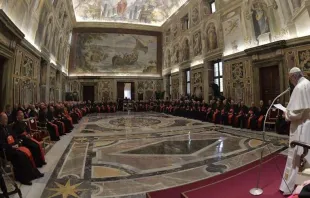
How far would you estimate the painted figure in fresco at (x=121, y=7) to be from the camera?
23.0 m

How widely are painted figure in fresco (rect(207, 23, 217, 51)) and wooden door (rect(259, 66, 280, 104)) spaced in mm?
4668

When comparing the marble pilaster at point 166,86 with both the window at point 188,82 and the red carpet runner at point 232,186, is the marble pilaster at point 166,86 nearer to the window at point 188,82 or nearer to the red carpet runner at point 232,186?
the window at point 188,82

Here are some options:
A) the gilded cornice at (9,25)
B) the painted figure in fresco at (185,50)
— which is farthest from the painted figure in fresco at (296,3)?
the gilded cornice at (9,25)

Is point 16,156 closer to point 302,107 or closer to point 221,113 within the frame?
point 302,107

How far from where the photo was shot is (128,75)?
25.0 m

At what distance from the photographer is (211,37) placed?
1531 cm

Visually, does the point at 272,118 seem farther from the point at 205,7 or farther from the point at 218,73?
the point at 205,7

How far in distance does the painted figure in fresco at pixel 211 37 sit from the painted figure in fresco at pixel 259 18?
12.4ft

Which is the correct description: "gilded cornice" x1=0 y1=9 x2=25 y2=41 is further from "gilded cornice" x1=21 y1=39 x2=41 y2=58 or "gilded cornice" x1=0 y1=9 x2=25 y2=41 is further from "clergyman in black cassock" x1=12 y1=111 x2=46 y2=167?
"clergyman in black cassock" x1=12 y1=111 x2=46 y2=167

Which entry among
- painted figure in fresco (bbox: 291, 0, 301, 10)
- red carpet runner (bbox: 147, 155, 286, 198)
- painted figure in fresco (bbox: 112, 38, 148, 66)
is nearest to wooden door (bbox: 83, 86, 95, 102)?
painted figure in fresco (bbox: 112, 38, 148, 66)

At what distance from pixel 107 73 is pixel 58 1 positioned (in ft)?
37.2

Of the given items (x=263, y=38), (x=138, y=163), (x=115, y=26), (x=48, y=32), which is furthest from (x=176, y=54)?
(x=138, y=163)

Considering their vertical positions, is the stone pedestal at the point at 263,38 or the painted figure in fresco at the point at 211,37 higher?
the painted figure in fresco at the point at 211,37

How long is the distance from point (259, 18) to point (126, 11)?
1675 centimetres
